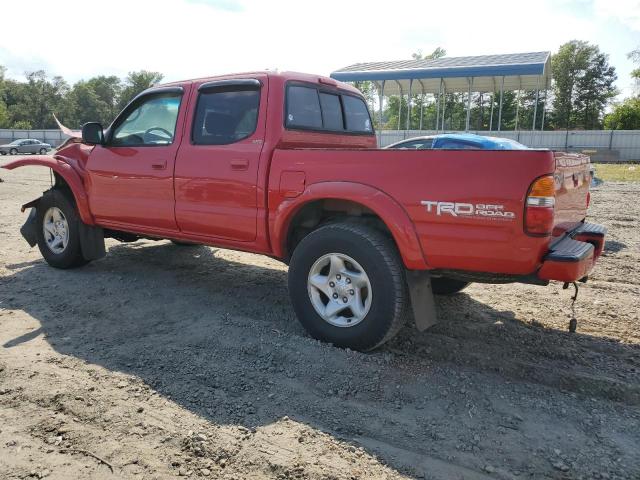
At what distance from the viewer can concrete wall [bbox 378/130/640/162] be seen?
1088 inches

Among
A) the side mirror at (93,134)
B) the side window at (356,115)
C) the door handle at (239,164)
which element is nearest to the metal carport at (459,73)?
the side window at (356,115)

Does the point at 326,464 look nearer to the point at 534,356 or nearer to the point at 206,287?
the point at 534,356

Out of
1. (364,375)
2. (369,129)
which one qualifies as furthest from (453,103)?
(364,375)

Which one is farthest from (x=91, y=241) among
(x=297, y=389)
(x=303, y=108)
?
(x=297, y=389)

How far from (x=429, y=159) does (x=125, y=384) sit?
2.37 metres

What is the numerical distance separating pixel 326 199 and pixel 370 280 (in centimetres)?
75

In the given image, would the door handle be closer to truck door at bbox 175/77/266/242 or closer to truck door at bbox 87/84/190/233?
truck door at bbox 175/77/266/242

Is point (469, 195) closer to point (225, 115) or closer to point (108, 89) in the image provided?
point (225, 115)

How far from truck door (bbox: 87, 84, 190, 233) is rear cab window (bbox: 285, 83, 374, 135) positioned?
1.09 m

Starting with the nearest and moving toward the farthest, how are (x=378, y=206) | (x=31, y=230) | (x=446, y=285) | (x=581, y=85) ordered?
(x=378, y=206), (x=446, y=285), (x=31, y=230), (x=581, y=85)

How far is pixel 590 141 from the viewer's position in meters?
28.5

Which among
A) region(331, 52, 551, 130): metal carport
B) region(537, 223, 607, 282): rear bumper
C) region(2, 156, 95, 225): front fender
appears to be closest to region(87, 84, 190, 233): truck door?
region(2, 156, 95, 225): front fender

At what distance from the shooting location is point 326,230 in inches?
147

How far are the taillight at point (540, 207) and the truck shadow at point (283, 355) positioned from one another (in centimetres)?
106
